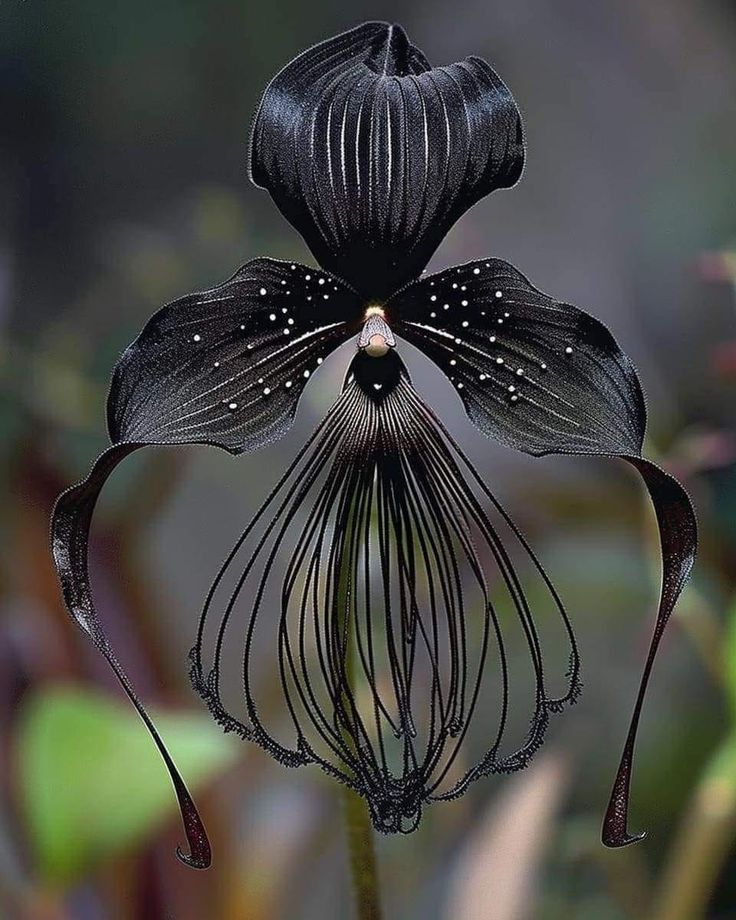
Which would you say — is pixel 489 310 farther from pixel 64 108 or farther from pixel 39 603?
pixel 64 108

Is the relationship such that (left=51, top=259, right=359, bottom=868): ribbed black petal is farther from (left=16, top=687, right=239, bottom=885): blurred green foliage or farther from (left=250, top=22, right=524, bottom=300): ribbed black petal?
(left=16, top=687, right=239, bottom=885): blurred green foliage

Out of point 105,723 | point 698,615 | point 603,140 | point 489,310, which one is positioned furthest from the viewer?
point 603,140

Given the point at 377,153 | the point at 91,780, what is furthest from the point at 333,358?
the point at 377,153

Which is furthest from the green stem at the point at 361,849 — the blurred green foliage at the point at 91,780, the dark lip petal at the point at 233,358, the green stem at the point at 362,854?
the blurred green foliage at the point at 91,780

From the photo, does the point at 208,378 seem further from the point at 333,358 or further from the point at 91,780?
the point at 333,358

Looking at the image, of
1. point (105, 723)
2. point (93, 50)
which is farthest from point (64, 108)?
point (105, 723)

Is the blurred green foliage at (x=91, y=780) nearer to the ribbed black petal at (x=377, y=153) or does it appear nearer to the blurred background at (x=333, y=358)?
the blurred background at (x=333, y=358)

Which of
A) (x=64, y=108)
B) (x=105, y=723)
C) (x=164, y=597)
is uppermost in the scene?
(x=64, y=108)
